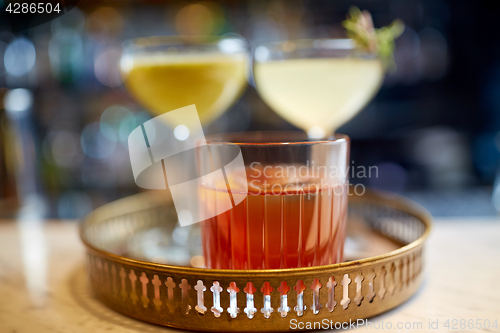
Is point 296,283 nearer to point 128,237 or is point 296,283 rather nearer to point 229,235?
point 229,235

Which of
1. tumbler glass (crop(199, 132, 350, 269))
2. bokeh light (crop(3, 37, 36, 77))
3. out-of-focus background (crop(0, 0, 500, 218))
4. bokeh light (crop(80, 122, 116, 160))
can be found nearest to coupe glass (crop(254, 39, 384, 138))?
tumbler glass (crop(199, 132, 350, 269))

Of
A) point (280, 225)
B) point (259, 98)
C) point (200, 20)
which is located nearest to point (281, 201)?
point (280, 225)

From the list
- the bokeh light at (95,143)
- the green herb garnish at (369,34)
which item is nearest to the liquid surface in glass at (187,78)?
the green herb garnish at (369,34)

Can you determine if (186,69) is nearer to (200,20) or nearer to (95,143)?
(200,20)

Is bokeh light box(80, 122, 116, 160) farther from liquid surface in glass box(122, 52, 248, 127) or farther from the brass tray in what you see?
the brass tray

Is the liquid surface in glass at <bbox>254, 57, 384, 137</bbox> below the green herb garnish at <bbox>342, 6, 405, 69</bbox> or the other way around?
below

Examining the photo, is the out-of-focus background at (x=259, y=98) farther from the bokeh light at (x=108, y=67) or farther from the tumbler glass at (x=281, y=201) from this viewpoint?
the tumbler glass at (x=281, y=201)
